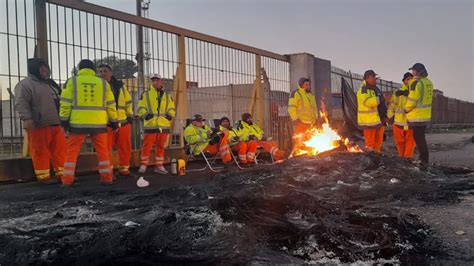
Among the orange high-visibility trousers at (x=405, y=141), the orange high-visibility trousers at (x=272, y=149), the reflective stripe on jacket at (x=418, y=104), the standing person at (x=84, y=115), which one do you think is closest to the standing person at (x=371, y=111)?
the orange high-visibility trousers at (x=405, y=141)

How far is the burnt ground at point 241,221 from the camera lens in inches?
128

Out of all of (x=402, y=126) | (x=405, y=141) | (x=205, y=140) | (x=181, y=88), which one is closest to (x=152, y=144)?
(x=205, y=140)

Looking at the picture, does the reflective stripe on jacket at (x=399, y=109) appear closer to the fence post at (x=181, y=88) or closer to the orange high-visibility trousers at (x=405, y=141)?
the orange high-visibility trousers at (x=405, y=141)

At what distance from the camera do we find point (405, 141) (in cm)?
909

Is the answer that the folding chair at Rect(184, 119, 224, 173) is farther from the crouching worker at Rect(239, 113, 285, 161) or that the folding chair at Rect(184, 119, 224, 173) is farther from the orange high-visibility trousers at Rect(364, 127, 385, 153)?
the orange high-visibility trousers at Rect(364, 127, 385, 153)

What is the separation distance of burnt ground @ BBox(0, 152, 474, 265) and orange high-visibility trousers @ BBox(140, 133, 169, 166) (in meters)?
1.86

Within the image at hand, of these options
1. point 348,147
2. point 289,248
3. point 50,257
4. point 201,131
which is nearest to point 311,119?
point 348,147

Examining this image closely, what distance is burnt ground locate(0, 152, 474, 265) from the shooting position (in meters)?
3.26

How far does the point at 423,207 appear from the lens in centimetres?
485

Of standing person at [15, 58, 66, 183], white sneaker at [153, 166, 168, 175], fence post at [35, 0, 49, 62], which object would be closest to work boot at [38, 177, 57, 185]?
standing person at [15, 58, 66, 183]

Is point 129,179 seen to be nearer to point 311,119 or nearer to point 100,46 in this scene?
point 100,46

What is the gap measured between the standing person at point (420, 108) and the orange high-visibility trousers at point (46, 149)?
642cm

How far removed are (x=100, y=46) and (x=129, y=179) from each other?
8.36 feet

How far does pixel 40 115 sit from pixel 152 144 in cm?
228
